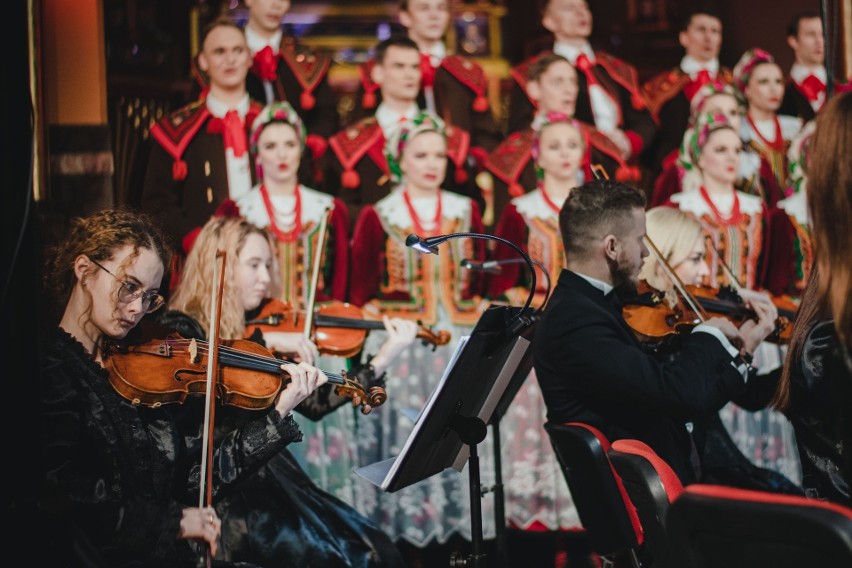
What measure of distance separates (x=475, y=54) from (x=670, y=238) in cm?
299

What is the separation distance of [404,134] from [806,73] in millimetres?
2668

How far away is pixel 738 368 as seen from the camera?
2742 mm

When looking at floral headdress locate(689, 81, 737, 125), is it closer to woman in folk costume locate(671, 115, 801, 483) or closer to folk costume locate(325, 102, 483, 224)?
woman in folk costume locate(671, 115, 801, 483)

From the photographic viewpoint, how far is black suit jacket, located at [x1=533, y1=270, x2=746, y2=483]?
8.71ft

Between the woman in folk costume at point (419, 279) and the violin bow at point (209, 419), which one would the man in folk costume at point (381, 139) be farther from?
the violin bow at point (209, 419)

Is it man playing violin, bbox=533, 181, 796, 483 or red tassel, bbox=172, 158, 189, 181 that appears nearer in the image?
man playing violin, bbox=533, 181, 796, 483

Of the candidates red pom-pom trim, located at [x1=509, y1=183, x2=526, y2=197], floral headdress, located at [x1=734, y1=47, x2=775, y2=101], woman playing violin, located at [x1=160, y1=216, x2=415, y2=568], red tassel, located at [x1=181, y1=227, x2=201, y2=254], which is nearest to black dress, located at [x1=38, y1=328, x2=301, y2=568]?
woman playing violin, located at [x1=160, y1=216, x2=415, y2=568]

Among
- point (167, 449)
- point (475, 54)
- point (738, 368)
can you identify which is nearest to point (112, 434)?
point (167, 449)

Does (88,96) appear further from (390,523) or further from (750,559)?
(750,559)

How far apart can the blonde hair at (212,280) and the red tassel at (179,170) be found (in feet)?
3.41

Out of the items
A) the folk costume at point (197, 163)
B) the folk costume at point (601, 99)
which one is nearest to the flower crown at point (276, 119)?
the folk costume at point (197, 163)

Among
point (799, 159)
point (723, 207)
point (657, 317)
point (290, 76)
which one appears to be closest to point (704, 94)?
point (799, 159)

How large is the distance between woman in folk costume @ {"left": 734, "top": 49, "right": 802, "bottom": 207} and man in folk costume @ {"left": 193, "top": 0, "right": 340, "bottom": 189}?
2.31m

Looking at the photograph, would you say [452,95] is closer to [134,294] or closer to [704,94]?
[704,94]
